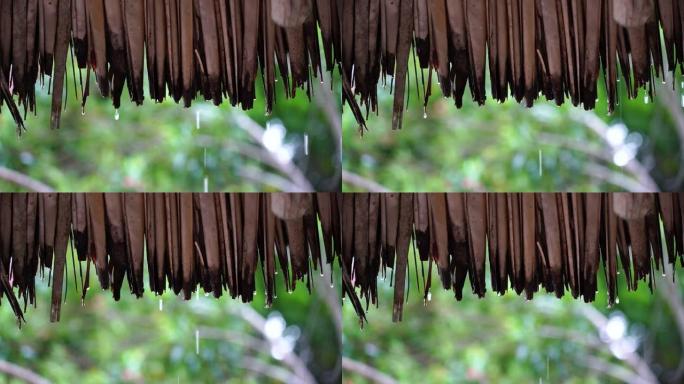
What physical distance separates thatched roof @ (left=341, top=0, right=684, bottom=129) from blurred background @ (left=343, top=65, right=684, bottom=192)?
41mm

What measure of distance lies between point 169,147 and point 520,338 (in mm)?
1155

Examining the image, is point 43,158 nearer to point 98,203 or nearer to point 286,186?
point 98,203

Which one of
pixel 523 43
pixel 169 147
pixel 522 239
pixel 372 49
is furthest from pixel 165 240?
pixel 523 43

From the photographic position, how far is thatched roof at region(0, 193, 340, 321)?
8.16 ft

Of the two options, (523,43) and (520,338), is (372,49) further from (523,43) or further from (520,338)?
(520,338)

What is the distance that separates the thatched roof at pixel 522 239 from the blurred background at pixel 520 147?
4 cm

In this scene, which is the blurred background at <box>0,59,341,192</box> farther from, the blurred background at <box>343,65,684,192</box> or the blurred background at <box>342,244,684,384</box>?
Answer: the blurred background at <box>342,244,684,384</box>

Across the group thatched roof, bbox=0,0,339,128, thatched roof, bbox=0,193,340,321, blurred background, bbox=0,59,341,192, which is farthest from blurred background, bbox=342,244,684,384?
thatched roof, bbox=0,0,339,128

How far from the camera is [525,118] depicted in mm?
2529

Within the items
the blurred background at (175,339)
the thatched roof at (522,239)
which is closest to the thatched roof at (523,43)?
the thatched roof at (522,239)

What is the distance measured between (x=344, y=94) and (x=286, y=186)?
315 mm

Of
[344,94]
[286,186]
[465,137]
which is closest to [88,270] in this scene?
[286,186]

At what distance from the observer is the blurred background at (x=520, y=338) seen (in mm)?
2545

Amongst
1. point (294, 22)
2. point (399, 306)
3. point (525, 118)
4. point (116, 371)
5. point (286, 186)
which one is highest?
point (294, 22)
